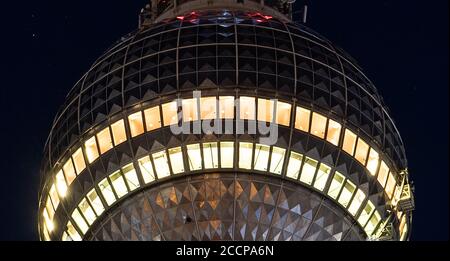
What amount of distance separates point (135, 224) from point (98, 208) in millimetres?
1959

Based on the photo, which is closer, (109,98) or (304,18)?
(109,98)

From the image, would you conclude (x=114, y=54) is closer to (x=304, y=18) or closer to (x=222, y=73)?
(x=222, y=73)

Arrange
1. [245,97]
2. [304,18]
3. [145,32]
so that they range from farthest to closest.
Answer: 1. [304,18]
2. [145,32]
3. [245,97]

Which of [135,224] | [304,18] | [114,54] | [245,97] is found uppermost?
[304,18]

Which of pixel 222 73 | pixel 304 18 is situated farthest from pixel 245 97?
Result: pixel 304 18

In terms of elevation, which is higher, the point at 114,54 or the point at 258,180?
the point at 114,54

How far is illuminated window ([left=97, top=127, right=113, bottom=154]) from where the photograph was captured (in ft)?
193

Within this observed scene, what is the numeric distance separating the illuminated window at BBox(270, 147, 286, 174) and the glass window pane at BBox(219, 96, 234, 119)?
222 centimetres

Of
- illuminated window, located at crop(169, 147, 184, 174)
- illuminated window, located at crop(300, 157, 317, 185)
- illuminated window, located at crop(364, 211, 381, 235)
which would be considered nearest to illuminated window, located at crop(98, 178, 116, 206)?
illuminated window, located at crop(169, 147, 184, 174)

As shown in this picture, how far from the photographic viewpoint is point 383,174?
6025cm

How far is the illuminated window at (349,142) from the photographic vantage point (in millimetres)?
58781

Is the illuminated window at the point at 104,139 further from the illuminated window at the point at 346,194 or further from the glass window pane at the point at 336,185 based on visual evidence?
the illuminated window at the point at 346,194

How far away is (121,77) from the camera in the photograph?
195ft

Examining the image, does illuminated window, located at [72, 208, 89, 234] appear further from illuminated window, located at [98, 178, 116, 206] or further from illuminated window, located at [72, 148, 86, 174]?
illuminated window, located at [72, 148, 86, 174]
